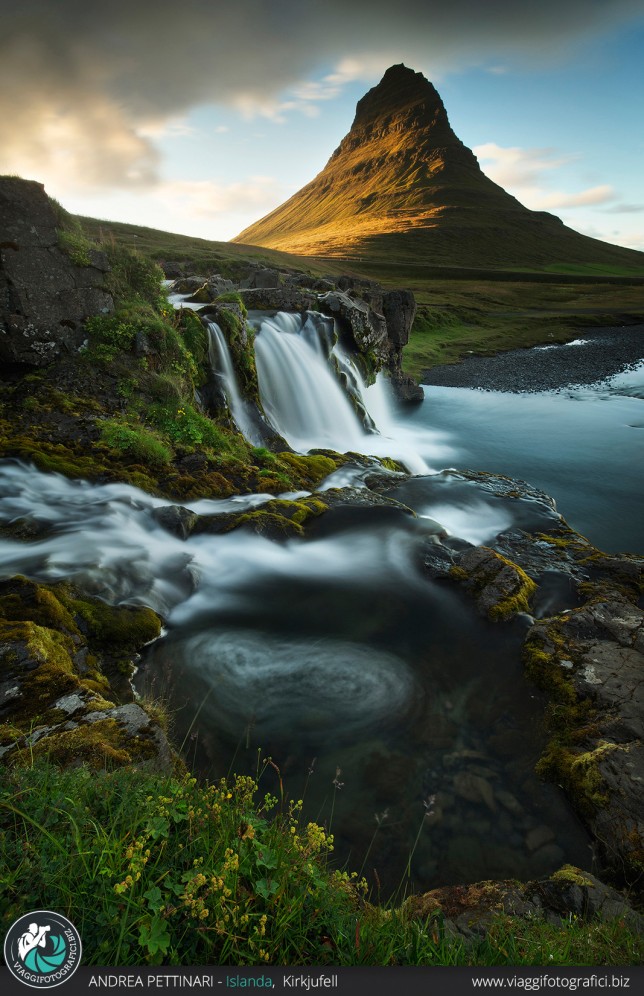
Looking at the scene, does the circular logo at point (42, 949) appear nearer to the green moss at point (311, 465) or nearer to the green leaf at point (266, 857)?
the green leaf at point (266, 857)

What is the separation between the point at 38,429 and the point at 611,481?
64.6 ft

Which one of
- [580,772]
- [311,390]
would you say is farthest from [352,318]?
[580,772]

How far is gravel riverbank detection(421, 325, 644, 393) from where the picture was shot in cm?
3932

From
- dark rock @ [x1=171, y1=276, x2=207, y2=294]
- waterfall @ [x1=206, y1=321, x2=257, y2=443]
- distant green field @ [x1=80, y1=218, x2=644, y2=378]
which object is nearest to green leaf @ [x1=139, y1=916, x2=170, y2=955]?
waterfall @ [x1=206, y1=321, x2=257, y2=443]

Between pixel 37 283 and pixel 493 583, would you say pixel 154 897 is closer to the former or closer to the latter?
pixel 493 583

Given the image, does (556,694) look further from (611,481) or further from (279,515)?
(611,481)

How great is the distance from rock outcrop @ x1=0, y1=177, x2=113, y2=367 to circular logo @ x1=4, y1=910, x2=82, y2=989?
11.3 meters

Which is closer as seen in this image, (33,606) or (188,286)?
(33,606)

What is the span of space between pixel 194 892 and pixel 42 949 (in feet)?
2.08

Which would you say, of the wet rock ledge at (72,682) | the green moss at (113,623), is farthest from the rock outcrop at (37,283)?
the green moss at (113,623)

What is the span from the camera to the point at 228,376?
1468 centimetres

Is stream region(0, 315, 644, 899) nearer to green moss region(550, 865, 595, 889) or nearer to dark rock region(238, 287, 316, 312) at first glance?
green moss region(550, 865, 595, 889)

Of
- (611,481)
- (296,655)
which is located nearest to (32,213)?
(296,655)

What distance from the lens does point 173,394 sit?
12078mm
